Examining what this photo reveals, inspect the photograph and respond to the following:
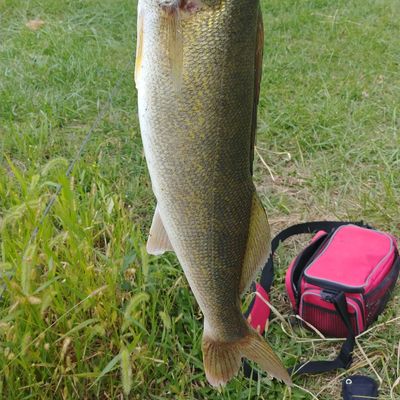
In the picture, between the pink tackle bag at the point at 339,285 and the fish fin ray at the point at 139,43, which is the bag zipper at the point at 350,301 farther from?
the fish fin ray at the point at 139,43

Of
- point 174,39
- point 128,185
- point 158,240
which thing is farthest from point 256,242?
point 128,185

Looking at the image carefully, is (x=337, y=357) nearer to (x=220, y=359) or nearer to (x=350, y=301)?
(x=350, y=301)

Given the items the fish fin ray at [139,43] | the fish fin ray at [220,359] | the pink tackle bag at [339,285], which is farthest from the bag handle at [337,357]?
the fish fin ray at [139,43]

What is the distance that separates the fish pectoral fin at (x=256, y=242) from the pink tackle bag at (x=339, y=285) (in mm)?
792

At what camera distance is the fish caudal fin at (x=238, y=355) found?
68.9 inches

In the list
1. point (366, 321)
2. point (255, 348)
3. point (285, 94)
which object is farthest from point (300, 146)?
point (255, 348)

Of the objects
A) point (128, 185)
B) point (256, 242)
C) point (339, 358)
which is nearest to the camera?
point (256, 242)

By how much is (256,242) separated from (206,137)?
1.00 feet

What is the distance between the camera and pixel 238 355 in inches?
69.6

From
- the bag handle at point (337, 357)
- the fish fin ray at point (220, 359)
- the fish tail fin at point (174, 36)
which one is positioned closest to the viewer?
the fish tail fin at point (174, 36)

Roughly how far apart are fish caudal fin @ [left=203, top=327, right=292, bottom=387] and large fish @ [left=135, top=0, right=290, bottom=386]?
0.05m

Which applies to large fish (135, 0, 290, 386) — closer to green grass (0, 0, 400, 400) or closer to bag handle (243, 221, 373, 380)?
green grass (0, 0, 400, 400)

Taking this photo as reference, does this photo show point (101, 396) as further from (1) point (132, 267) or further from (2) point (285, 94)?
(2) point (285, 94)

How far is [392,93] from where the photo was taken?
4652 mm
